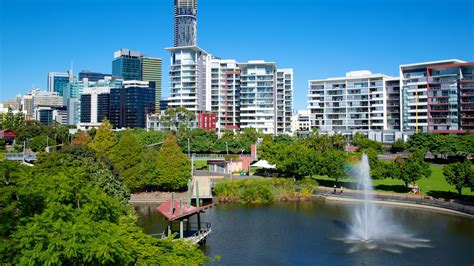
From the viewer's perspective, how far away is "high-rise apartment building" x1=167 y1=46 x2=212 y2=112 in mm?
112188

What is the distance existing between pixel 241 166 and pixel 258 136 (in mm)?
30157

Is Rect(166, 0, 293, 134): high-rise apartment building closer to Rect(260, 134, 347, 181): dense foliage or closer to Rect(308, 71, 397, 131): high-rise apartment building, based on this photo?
Rect(308, 71, 397, 131): high-rise apartment building

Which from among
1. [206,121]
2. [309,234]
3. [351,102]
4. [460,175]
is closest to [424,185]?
[460,175]

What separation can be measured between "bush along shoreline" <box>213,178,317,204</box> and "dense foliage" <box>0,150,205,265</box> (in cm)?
2840

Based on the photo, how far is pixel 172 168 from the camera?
170 ft

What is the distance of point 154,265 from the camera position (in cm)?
1698

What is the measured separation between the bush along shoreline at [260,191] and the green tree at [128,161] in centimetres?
876

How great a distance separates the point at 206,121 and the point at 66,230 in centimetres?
9811

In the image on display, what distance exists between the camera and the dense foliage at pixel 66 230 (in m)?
15.0

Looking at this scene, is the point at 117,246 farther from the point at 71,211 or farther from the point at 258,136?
the point at 258,136

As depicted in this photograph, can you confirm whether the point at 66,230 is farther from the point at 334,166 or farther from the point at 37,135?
the point at 37,135

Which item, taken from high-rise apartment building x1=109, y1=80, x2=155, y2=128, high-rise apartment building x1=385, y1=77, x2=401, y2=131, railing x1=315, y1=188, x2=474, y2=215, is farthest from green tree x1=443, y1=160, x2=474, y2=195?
high-rise apartment building x1=109, y1=80, x2=155, y2=128

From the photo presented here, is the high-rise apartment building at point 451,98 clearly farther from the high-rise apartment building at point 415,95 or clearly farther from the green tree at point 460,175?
the green tree at point 460,175

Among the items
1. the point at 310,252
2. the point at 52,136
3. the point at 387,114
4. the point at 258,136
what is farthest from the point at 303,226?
the point at 52,136
